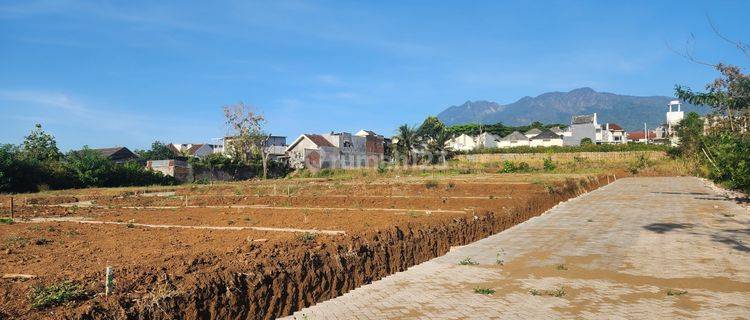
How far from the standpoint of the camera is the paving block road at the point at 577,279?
5.70 m

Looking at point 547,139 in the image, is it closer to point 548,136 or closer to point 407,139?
point 548,136

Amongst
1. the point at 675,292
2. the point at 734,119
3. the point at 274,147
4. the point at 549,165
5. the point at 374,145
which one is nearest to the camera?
the point at 675,292

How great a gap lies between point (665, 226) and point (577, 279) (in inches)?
262

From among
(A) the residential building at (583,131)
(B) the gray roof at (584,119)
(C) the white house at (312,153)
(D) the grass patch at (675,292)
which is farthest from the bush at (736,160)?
(B) the gray roof at (584,119)

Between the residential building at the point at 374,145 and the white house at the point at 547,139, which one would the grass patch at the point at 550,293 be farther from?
the white house at the point at 547,139

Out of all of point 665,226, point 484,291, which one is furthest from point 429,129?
point 484,291

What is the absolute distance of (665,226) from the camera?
12477 mm

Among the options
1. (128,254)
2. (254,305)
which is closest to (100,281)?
(254,305)

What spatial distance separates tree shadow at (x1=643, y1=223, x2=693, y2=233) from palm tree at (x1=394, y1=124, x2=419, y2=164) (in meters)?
45.1

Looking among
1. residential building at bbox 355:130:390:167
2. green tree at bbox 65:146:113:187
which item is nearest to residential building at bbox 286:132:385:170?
residential building at bbox 355:130:390:167

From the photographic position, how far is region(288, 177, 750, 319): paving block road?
5703 millimetres

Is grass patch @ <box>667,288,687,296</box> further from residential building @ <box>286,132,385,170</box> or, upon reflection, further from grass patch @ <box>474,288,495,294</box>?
residential building @ <box>286,132,385,170</box>

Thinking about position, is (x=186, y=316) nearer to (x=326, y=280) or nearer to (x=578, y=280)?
(x=326, y=280)

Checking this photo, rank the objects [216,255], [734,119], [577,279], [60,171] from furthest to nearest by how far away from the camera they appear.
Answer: [60,171]
[734,119]
[577,279]
[216,255]
